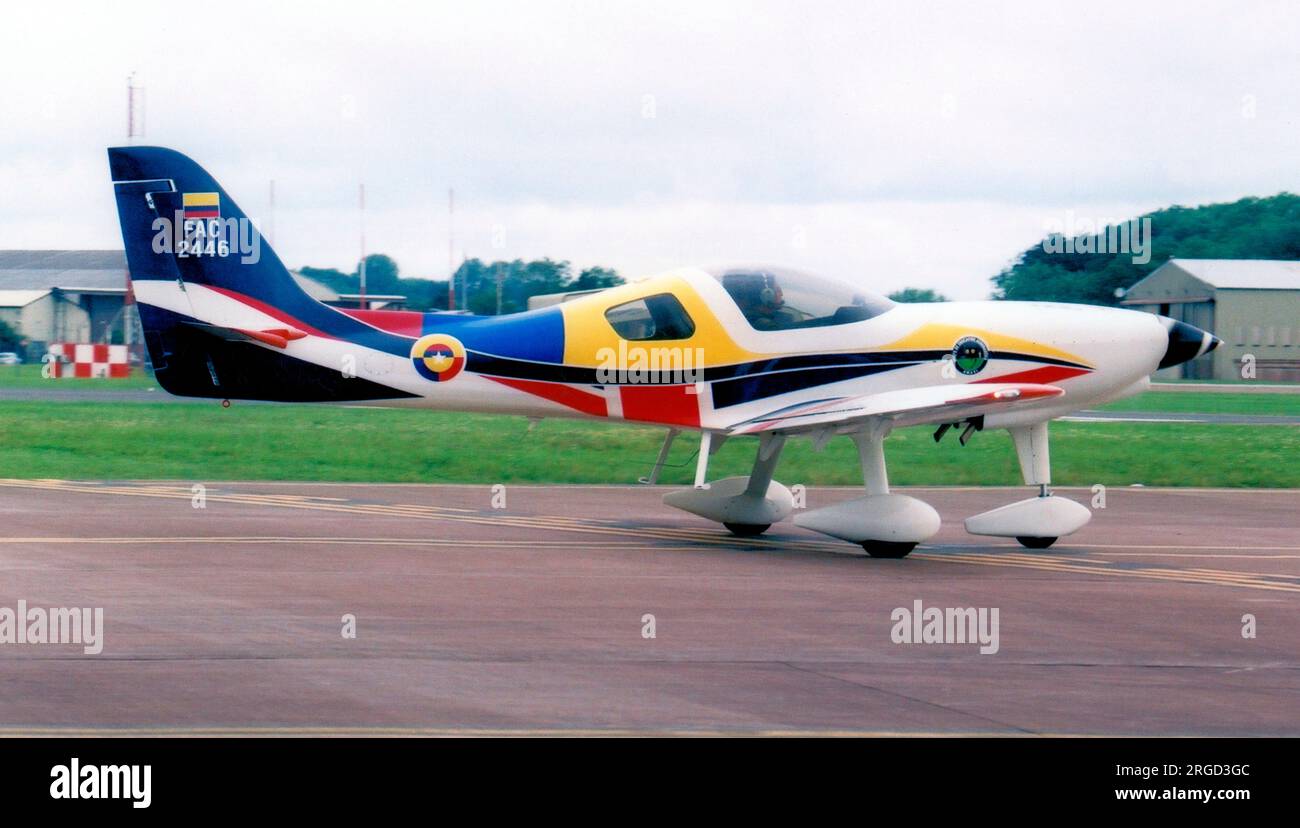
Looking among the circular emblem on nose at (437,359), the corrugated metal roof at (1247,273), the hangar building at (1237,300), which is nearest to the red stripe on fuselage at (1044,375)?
the circular emblem on nose at (437,359)

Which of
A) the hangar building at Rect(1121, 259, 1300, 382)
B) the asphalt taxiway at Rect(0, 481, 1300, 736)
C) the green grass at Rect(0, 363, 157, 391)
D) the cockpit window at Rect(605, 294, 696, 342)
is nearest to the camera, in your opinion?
the asphalt taxiway at Rect(0, 481, 1300, 736)

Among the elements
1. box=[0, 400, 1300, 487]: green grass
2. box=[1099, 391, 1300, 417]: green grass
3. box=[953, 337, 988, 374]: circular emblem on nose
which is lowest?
box=[0, 400, 1300, 487]: green grass

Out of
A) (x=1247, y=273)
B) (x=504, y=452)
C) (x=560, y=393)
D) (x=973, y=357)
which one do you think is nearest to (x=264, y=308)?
(x=560, y=393)

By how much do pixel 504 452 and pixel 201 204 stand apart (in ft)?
37.0

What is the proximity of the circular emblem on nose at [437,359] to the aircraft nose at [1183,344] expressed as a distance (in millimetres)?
6887

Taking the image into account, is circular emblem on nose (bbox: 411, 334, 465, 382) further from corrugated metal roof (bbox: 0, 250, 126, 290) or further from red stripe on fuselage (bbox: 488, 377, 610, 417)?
corrugated metal roof (bbox: 0, 250, 126, 290)

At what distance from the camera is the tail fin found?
573 inches

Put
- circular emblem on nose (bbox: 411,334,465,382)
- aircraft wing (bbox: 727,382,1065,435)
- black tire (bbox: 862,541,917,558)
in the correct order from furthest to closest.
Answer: circular emblem on nose (bbox: 411,334,465,382) < black tire (bbox: 862,541,917,558) < aircraft wing (bbox: 727,382,1065,435)

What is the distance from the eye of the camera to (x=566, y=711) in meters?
7.60

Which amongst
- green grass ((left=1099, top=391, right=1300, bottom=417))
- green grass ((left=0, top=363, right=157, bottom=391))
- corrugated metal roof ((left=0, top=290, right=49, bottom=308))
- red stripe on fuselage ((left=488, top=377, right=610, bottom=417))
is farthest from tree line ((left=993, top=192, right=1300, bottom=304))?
corrugated metal roof ((left=0, top=290, right=49, bottom=308))

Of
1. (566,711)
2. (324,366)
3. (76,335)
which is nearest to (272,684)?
(566,711)

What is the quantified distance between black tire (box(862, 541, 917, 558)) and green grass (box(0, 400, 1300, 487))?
6.84 metres

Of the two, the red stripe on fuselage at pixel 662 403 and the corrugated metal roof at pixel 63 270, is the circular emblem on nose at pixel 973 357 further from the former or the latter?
the corrugated metal roof at pixel 63 270
